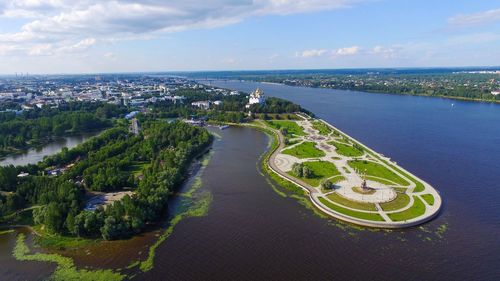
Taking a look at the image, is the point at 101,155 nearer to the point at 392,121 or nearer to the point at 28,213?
the point at 28,213

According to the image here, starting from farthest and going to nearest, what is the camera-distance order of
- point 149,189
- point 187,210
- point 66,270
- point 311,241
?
point 149,189 → point 187,210 → point 311,241 → point 66,270

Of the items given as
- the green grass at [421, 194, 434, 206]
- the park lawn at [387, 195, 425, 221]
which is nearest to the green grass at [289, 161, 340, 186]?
the park lawn at [387, 195, 425, 221]

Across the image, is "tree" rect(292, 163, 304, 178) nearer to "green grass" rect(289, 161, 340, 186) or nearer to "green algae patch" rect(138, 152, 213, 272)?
"green grass" rect(289, 161, 340, 186)

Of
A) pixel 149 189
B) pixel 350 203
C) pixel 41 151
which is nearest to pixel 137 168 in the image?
pixel 149 189

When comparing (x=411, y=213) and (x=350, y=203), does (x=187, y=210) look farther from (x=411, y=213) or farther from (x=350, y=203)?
(x=411, y=213)

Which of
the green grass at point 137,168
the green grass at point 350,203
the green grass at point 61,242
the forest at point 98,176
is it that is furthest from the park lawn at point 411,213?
the green grass at point 137,168
